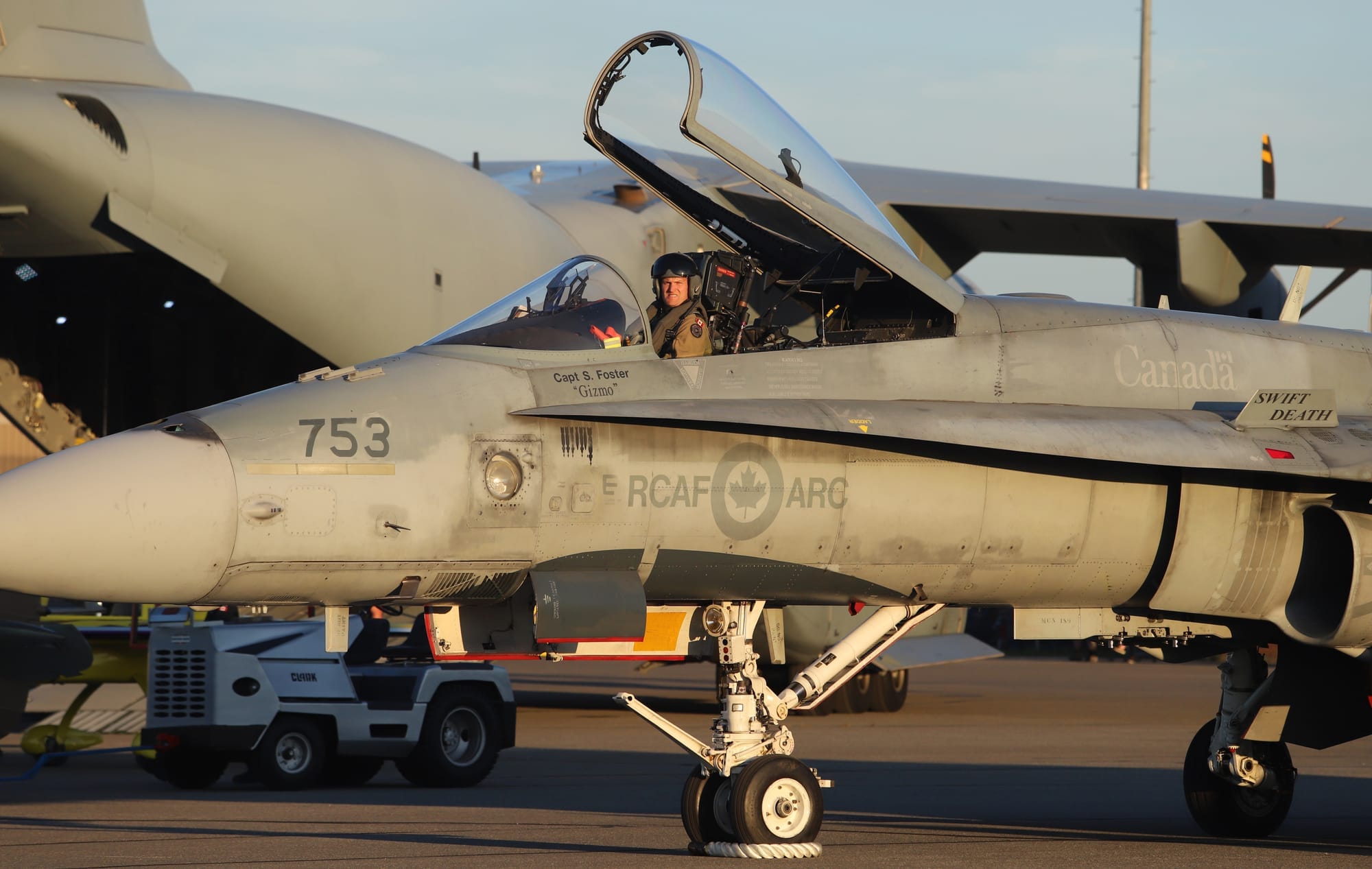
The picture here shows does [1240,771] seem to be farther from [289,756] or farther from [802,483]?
[289,756]

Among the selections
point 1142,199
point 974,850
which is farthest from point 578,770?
point 1142,199

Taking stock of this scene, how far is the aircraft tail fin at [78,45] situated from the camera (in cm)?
1628

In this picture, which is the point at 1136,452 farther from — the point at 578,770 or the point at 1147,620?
the point at 578,770

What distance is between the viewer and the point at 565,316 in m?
7.39

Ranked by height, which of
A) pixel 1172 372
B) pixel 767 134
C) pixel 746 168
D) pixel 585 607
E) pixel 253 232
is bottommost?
pixel 585 607

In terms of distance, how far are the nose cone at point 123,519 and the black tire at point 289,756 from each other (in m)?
6.09

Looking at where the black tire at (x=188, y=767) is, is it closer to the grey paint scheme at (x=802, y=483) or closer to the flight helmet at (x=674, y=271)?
the grey paint scheme at (x=802, y=483)

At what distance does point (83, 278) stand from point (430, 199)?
3.92 meters

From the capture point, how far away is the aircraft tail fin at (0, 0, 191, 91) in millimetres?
16281

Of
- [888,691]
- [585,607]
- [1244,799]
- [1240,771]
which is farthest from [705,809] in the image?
[888,691]

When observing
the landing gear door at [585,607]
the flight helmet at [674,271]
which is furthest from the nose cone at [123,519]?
the flight helmet at [674,271]

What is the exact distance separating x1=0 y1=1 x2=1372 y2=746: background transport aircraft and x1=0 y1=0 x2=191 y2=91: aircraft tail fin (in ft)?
0.08

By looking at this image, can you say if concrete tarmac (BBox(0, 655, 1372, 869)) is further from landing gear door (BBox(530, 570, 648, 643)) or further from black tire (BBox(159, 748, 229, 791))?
landing gear door (BBox(530, 570, 648, 643))

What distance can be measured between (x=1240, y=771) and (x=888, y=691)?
1138cm
